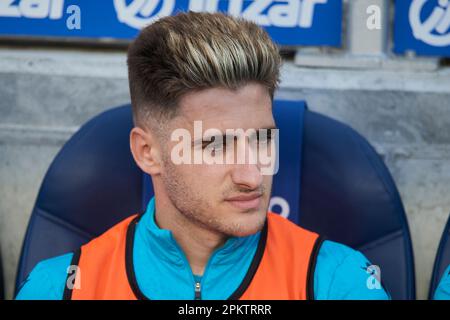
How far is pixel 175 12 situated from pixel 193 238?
2.15 feet

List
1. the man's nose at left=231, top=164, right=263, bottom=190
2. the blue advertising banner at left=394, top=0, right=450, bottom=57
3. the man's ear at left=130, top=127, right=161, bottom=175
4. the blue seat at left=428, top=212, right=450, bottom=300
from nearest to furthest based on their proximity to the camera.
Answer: the man's nose at left=231, top=164, right=263, bottom=190, the man's ear at left=130, top=127, right=161, bottom=175, the blue seat at left=428, top=212, right=450, bottom=300, the blue advertising banner at left=394, top=0, right=450, bottom=57

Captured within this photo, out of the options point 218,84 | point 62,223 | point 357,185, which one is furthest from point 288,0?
point 62,223

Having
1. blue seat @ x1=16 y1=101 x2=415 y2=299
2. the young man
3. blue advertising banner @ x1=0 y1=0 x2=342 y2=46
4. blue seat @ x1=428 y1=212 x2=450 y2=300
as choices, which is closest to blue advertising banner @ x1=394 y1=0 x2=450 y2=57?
blue advertising banner @ x1=0 y1=0 x2=342 y2=46

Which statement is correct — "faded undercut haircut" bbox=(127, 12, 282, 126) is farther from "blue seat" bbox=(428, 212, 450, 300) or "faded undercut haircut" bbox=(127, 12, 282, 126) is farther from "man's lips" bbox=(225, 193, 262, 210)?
"blue seat" bbox=(428, 212, 450, 300)

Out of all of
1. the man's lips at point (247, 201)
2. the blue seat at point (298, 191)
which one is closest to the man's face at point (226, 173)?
the man's lips at point (247, 201)

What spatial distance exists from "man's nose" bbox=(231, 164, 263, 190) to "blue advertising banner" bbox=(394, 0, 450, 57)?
73 cm

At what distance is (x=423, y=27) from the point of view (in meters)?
1.78

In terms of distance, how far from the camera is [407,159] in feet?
6.09

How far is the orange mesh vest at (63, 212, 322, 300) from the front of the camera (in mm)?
1324

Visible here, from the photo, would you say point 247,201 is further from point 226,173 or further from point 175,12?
point 175,12

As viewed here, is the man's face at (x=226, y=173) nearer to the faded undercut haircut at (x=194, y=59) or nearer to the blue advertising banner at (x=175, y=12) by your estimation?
the faded undercut haircut at (x=194, y=59)

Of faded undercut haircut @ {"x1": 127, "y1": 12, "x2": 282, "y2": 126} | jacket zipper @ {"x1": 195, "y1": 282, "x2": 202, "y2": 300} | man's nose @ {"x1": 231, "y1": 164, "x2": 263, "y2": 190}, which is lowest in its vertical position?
jacket zipper @ {"x1": 195, "y1": 282, "x2": 202, "y2": 300}

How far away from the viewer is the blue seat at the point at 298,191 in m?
1.56

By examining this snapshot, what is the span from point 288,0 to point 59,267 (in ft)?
2.73
